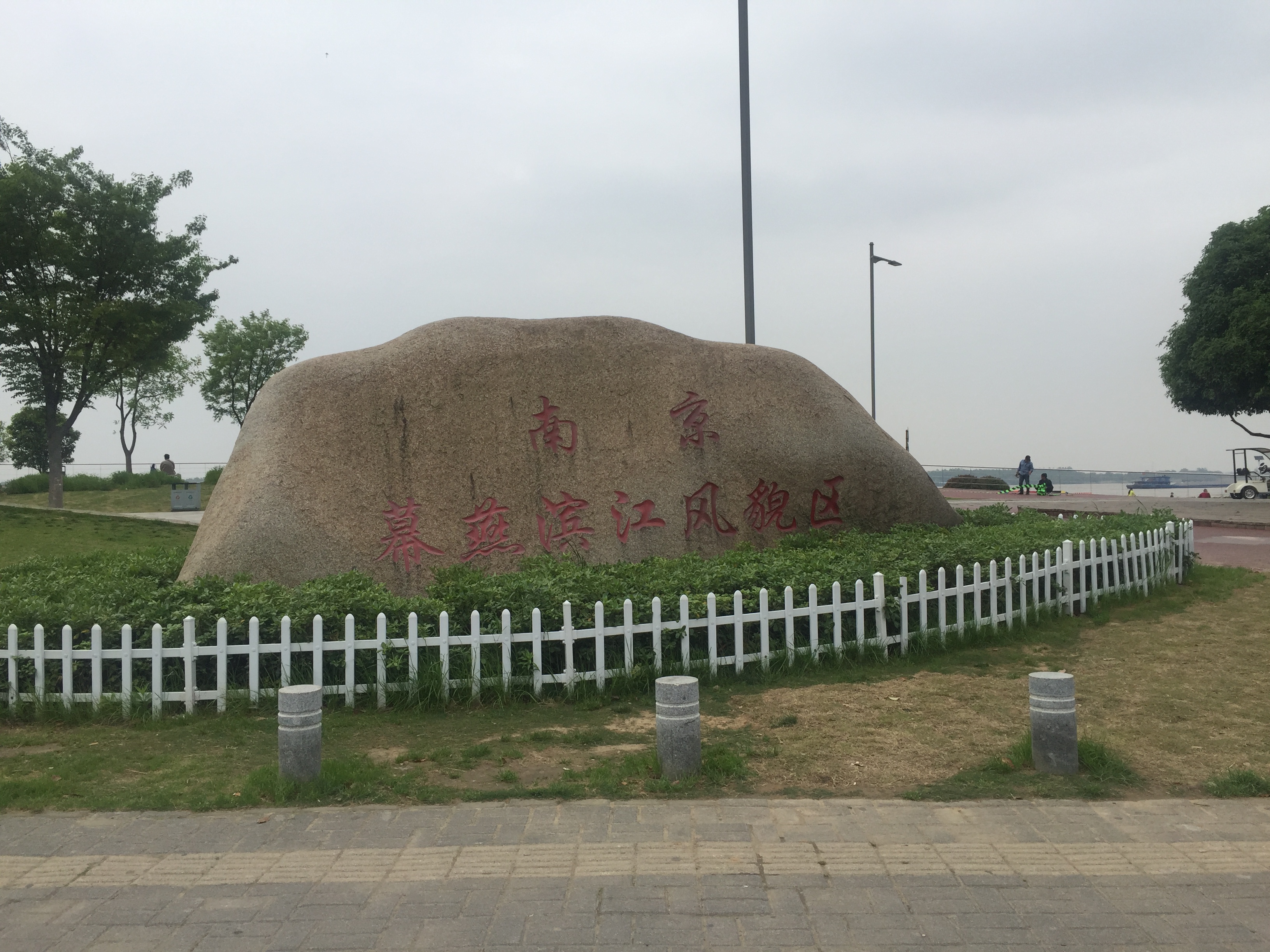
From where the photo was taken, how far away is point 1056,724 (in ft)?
16.8

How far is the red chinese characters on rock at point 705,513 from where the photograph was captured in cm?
1063

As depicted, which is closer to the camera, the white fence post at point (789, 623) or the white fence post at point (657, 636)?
the white fence post at point (657, 636)

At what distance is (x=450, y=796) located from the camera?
493cm

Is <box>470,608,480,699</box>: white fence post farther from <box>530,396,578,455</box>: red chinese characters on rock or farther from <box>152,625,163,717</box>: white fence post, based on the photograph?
<box>530,396,578,455</box>: red chinese characters on rock

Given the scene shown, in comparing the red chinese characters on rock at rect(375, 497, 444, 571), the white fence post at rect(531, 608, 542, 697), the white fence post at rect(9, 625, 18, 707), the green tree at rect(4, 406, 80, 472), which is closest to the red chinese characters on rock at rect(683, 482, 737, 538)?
the red chinese characters on rock at rect(375, 497, 444, 571)

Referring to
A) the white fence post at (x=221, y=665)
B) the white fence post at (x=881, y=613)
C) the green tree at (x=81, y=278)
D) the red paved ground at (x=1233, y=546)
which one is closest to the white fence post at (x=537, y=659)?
the white fence post at (x=221, y=665)

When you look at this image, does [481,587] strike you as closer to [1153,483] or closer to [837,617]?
[837,617]

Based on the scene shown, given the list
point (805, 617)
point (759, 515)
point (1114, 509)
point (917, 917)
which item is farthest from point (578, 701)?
point (1114, 509)

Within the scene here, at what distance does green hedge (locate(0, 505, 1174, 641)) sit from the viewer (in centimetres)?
693

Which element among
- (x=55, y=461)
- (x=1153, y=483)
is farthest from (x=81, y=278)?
(x=1153, y=483)

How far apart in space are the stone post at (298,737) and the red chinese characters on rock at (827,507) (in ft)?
24.0

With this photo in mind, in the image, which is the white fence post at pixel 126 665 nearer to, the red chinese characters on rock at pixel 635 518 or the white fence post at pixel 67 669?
the white fence post at pixel 67 669

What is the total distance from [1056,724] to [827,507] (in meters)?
6.34

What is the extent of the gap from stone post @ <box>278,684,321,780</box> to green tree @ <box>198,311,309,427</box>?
1599 inches
